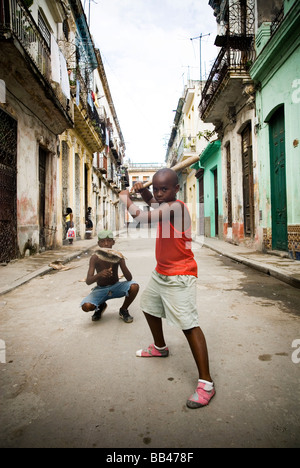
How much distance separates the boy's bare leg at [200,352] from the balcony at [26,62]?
6.67m

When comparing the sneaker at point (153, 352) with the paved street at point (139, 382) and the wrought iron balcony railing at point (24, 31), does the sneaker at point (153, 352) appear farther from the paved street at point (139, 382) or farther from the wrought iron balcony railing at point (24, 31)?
the wrought iron balcony railing at point (24, 31)

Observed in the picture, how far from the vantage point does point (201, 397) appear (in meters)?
1.79

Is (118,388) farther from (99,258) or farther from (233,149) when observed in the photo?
(233,149)

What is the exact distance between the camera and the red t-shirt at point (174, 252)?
210cm

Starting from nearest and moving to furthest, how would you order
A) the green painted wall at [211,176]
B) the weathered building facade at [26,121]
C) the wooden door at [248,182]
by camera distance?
the weathered building facade at [26,121]
the wooden door at [248,182]
the green painted wall at [211,176]

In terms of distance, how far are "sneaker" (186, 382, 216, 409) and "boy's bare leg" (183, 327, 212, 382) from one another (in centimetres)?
7

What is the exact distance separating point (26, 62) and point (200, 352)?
7.43 metres

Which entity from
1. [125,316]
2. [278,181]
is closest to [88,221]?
[278,181]

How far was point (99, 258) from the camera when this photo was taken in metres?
3.29

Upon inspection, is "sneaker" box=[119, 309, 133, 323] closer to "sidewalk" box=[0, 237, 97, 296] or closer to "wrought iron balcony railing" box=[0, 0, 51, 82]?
"sidewalk" box=[0, 237, 97, 296]

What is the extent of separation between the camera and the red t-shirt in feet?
6.89

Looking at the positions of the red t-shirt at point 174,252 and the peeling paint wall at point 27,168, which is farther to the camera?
the peeling paint wall at point 27,168

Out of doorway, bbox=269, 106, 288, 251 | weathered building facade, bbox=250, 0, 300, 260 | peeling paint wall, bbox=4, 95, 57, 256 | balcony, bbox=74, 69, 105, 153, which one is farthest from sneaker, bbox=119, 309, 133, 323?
balcony, bbox=74, 69, 105, 153

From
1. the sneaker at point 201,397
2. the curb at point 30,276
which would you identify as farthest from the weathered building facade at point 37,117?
the sneaker at point 201,397
